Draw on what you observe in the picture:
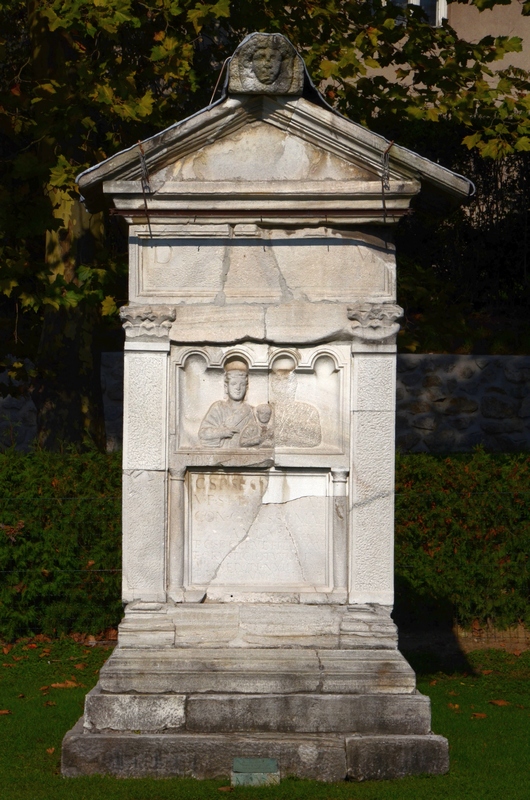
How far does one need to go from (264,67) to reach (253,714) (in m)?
3.22

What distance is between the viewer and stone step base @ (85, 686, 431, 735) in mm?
5621

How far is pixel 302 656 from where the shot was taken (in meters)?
5.80

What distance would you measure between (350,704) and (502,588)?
351cm

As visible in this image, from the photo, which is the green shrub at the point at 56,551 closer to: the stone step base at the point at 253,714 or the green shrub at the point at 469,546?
the green shrub at the point at 469,546

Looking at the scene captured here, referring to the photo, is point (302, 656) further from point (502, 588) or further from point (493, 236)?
point (493, 236)

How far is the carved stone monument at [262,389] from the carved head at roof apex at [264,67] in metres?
0.01

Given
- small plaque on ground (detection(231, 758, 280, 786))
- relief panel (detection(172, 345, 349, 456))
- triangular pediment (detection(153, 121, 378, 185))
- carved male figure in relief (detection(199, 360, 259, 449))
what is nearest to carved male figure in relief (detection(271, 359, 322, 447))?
relief panel (detection(172, 345, 349, 456))

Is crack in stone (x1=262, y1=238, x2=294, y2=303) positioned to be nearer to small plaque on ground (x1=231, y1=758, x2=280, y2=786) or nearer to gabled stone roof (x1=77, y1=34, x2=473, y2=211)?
gabled stone roof (x1=77, y1=34, x2=473, y2=211)

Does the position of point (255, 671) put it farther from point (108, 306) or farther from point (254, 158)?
point (108, 306)

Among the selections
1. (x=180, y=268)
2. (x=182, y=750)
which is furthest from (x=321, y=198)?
(x=182, y=750)

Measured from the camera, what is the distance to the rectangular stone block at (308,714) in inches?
221

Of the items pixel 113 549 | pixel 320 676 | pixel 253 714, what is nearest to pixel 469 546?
pixel 113 549

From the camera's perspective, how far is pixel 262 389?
19.9ft

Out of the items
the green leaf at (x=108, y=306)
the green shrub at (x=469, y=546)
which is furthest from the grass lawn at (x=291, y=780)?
the green leaf at (x=108, y=306)
